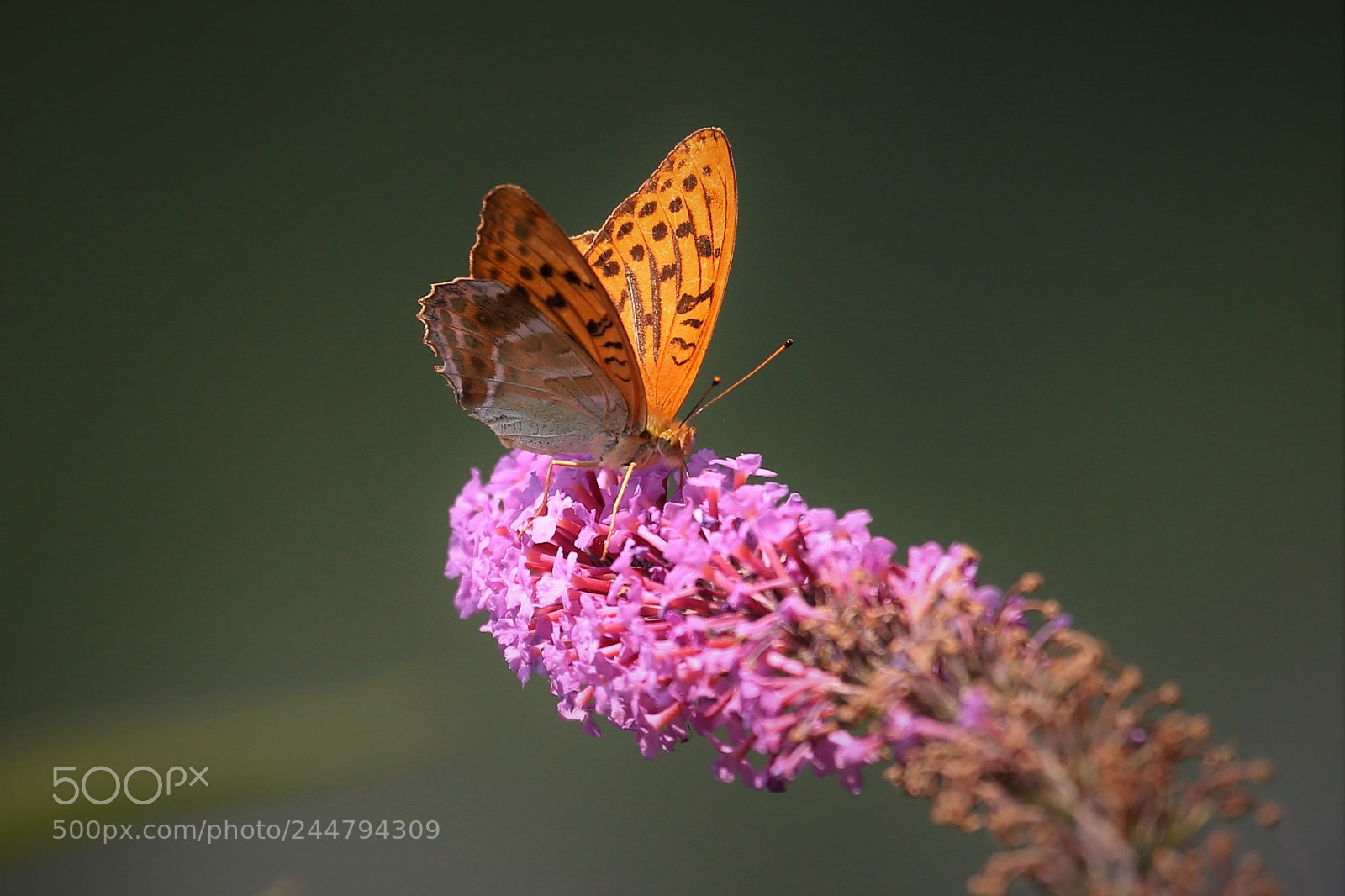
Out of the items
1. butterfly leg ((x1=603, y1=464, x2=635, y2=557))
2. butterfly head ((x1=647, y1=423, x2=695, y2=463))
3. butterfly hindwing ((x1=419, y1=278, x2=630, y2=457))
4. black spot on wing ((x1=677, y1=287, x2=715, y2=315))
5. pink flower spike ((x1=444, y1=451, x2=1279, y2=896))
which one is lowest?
pink flower spike ((x1=444, y1=451, x2=1279, y2=896))

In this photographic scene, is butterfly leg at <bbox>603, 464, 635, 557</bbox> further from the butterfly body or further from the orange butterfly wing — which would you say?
the orange butterfly wing

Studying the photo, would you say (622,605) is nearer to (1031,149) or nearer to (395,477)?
(395,477)

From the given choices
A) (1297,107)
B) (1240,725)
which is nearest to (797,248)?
(1297,107)

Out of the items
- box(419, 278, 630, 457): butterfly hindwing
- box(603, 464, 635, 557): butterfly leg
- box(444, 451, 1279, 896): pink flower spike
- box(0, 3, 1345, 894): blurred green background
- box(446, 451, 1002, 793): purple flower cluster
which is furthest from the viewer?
box(0, 3, 1345, 894): blurred green background

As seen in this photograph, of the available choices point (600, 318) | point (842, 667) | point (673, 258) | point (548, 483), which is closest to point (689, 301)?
point (673, 258)

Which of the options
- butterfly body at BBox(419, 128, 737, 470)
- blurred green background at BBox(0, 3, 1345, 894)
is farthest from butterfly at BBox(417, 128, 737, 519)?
blurred green background at BBox(0, 3, 1345, 894)

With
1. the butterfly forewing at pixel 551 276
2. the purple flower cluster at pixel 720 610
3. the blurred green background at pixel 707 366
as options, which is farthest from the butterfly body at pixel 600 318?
the blurred green background at pixel 707 366
